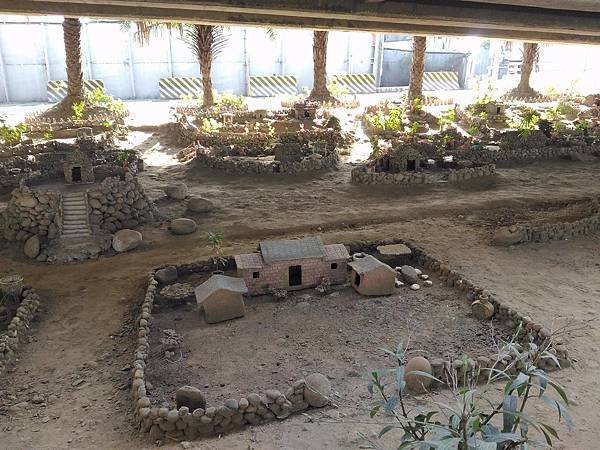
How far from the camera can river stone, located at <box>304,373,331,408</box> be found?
28.7ft

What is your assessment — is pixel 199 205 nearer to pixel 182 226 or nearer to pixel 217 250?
pixel 182 226

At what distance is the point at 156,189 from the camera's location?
69.0 feet

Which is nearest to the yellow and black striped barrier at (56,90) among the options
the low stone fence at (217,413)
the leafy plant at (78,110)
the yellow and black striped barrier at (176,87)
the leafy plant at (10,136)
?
the yellow and black striped barrier at (176,87)

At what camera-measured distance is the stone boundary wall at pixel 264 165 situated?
2339 cm

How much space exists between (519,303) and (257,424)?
7295 mm

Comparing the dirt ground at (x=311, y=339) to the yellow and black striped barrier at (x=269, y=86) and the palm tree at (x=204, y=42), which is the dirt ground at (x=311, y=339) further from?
the yellow and black striped barrier at (x=269, y=86)

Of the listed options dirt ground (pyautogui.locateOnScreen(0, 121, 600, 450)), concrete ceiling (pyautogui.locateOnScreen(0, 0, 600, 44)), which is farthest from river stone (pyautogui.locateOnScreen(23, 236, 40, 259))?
concrete ceiling (pyautogui.locateOnScreen(0, 0, 600, 44))

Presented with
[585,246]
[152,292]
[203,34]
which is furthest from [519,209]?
[203,34]

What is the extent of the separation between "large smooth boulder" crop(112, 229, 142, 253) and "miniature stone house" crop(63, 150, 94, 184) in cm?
351

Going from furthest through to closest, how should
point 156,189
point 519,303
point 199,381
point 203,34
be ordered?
point 203,34 → point 156,189 → point 519,303 → point 199,381

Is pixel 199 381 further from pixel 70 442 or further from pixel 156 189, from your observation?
pixel 156 189

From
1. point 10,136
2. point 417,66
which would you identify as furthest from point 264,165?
point 417,66

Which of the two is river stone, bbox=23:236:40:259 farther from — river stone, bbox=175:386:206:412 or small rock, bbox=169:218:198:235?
river stone, bbox=175:386:206:412

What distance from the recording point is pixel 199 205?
18594 millimetres
